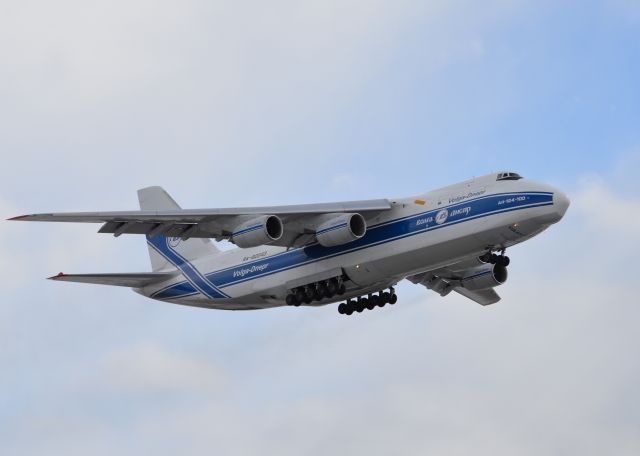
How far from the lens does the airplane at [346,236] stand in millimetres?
28750

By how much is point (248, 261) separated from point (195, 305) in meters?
2.27

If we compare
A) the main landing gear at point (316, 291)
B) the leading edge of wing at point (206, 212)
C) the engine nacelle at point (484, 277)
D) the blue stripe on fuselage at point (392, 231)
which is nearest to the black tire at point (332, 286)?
the main landing gear at point (316, 291)

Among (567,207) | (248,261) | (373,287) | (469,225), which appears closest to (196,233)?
(248,261)

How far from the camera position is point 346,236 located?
2930cm

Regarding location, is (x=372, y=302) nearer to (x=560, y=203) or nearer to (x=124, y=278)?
(x=560, y=203)

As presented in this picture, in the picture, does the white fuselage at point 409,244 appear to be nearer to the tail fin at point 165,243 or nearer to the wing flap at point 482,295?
the tail fin at point 165,243

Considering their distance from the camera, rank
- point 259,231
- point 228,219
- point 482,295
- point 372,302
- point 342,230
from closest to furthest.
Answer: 1. point 259,231
2. point 342,230
3. point 228,219
4. point 372,302
5. point 482,295

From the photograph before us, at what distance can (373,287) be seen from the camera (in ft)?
102

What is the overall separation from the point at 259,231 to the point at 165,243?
6677 mm

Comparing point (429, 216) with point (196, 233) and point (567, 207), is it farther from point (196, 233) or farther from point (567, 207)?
point (196, 233)

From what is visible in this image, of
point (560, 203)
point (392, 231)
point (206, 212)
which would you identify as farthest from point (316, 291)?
point (560, 203)

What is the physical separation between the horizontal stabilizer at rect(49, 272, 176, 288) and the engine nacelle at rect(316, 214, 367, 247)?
18.7 feet

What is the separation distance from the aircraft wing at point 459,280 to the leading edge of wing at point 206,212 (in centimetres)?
420

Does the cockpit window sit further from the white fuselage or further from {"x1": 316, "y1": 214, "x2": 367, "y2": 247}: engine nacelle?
{"x1": 316, "y1": 214, "x2": 367, "y2": 247}: engine nacelle
